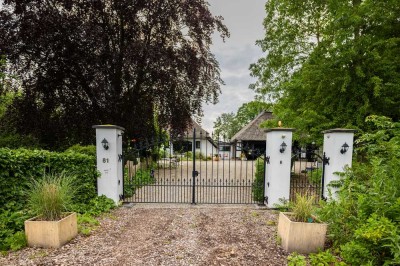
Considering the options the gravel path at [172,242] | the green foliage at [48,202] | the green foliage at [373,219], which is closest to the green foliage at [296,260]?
the gravel path at [172,242]

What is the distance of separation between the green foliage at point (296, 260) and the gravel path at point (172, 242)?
0.37 ft

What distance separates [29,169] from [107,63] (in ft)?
19.3

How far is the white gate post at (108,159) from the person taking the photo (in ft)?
19.6

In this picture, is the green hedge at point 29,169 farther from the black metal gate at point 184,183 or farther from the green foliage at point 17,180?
the black metal gate at point 184,183

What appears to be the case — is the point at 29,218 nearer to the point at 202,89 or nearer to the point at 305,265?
the point at 305,265

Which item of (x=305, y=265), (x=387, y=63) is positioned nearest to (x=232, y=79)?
(x=387, y=63)

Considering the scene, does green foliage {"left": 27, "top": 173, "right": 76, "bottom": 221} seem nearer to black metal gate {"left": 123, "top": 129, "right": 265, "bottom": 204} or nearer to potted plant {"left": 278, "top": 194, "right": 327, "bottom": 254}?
black metal gate {"left": 123, "top": 129, "right": 265, "bottom": 204}

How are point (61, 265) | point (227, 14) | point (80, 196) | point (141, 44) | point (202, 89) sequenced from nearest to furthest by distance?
point (61, 265), point (80, 196), point (141, 44), point (202, 89), point (227, 14)

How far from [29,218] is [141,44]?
6.71 metres

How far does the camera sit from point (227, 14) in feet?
38.0

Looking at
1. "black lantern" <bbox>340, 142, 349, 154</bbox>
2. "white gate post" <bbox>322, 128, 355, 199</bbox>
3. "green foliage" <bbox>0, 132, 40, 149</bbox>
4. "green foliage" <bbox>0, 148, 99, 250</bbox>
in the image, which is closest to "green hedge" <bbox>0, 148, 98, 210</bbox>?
"green foliage" <bbox>0, 148, 99, 250</bbox>

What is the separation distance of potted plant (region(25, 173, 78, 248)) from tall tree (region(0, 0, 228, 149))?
5085mm

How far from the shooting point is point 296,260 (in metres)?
3.42

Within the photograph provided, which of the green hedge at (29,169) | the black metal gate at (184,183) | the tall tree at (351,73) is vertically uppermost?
the tall tree at (351,73)
